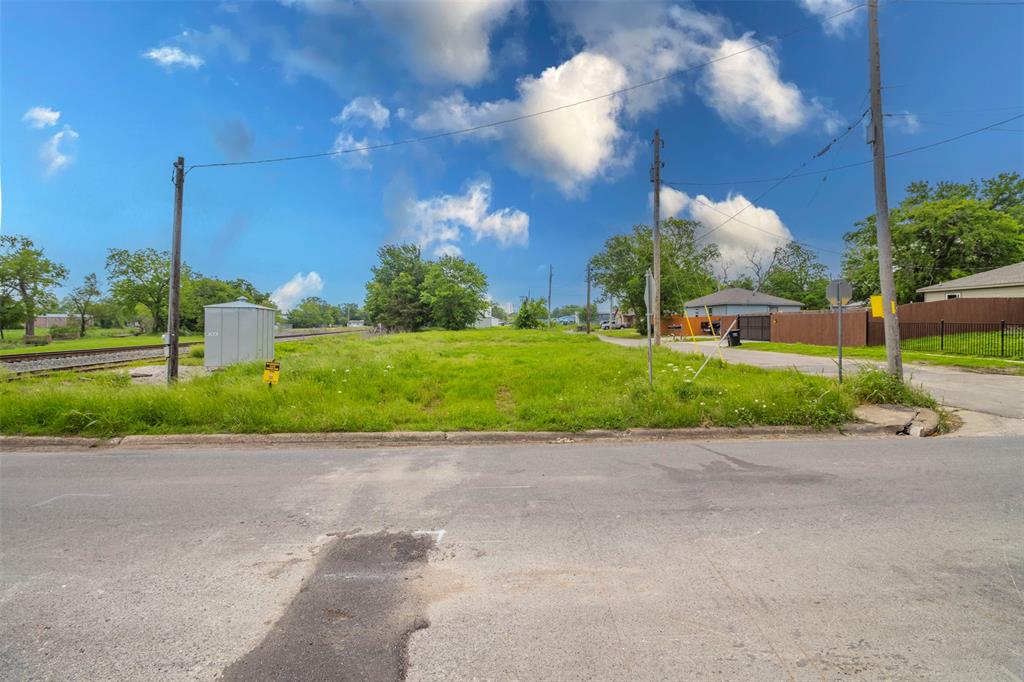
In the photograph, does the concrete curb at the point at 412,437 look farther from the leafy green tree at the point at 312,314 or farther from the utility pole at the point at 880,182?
the leafy green tree at the point at 312,314

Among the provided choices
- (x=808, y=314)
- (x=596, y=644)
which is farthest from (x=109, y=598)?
(x=808, y=314)

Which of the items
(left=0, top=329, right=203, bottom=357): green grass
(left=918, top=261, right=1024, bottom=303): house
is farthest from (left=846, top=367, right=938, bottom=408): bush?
(left=0, top=329, right=203, bottom=357): green grass

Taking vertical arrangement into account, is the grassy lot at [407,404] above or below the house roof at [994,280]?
below

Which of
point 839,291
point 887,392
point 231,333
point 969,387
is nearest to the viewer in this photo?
point 887,392

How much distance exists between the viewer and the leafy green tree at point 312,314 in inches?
5695

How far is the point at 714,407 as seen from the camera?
26.1 feet

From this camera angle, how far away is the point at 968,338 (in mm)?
20812

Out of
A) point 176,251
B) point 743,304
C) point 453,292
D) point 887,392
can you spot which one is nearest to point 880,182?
point 887,392

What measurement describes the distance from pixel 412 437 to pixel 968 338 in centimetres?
2538

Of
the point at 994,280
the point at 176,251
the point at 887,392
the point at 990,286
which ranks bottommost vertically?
the point at 887,392

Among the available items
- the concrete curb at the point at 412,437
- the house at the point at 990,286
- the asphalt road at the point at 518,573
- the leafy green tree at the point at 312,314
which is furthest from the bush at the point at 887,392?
the leafy green tree at the point at 312,314

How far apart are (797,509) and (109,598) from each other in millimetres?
5169

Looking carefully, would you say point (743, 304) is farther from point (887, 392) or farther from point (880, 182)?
point (887, 392)

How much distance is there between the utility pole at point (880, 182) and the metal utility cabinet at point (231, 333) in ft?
53.5
